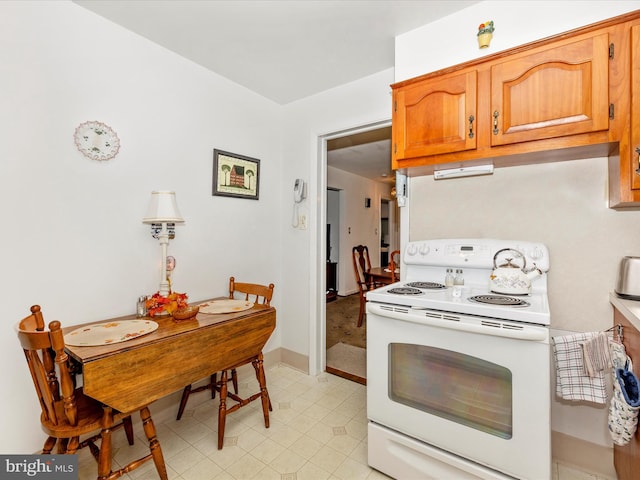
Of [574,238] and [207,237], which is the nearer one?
[574,238]

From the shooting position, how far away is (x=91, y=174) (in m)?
1.69

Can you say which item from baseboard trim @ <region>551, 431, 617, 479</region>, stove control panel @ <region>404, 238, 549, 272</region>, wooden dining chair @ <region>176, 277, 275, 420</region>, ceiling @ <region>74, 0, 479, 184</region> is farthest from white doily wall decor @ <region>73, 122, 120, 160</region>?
baseboard trim @ <region>551, 431, 617, 479</region>

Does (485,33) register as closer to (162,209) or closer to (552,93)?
(552,93)

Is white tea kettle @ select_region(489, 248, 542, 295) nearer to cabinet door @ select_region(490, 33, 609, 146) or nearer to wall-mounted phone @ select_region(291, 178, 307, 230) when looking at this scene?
cabinet door @ select_region(490, 33, 609, 146)

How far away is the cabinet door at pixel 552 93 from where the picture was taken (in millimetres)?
1273

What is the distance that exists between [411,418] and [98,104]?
235 cm

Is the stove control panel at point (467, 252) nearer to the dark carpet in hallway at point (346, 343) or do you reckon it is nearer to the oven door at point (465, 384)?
the oven door at point (465, 384)

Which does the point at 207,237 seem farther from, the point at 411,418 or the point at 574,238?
the point at 574,238

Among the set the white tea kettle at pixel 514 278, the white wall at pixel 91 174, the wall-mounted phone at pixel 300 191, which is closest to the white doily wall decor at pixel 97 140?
the white wall at pixel 91 174

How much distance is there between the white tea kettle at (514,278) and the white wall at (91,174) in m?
1.87

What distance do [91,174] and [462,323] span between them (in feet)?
6.75

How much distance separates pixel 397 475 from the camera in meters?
1.49

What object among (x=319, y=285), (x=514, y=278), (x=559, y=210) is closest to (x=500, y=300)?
(x=514, y=278)

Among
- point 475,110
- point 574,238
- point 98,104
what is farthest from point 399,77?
point 98,104
